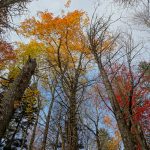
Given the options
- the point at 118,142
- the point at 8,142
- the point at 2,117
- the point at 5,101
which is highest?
the point at 118,142

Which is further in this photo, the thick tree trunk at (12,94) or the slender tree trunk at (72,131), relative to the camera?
the slender tree trunk at (72,131)

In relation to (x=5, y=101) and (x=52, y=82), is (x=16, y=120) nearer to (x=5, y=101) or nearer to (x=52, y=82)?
(x=52, y=82)

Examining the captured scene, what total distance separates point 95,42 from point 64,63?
14.8ft

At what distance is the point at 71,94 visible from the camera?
1080cm

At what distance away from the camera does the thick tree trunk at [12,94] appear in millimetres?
5617

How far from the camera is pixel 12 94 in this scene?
5902mm

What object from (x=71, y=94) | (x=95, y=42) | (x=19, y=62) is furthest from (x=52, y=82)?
(x=95, y=42)

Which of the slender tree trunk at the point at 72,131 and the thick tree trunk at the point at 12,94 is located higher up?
the slender tree trunk at the point at 72,131

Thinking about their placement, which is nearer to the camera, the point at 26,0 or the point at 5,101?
the point at 5,101

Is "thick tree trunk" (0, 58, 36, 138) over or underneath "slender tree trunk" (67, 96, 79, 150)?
underneath

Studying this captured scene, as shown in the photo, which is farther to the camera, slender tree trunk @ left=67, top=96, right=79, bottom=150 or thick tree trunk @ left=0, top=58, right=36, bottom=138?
slender tree trunk @ left=67, top=96, right=79, bottom=150

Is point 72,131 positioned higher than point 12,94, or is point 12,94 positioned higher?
point 72,131

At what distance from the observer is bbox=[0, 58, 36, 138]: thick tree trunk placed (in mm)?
5617

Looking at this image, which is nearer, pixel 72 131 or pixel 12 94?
pixel 12 94
